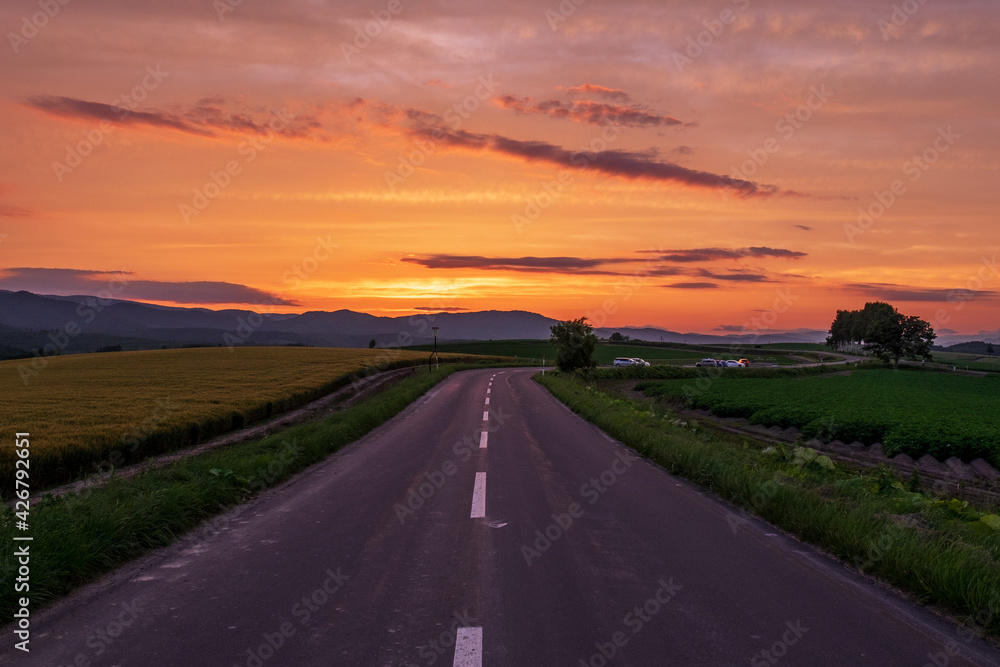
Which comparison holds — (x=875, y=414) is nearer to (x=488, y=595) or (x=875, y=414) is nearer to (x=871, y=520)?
(x=871, y=520)

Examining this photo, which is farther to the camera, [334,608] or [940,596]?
[940,596]

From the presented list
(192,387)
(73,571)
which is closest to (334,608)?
(73,571)

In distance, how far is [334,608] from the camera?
5.32 m

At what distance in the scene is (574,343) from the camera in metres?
52.5

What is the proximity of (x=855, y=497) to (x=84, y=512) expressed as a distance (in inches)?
443

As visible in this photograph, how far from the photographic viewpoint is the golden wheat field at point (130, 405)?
15828 mm

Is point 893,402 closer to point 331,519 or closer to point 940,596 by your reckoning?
point 940,596

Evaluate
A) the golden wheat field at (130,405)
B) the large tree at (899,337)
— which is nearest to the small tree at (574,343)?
the golden wheat field at (130,405)

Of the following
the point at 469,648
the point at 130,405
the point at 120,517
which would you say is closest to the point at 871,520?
the point at 469,648

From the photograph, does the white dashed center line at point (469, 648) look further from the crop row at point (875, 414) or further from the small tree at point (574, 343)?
the small tree at point (574, 343)

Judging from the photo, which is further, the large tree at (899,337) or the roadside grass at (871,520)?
the large tree at (899,337)

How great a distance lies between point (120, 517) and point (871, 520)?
9.63 meters

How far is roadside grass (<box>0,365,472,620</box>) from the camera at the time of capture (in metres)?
5.86

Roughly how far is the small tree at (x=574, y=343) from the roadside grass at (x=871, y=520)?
38.3m
